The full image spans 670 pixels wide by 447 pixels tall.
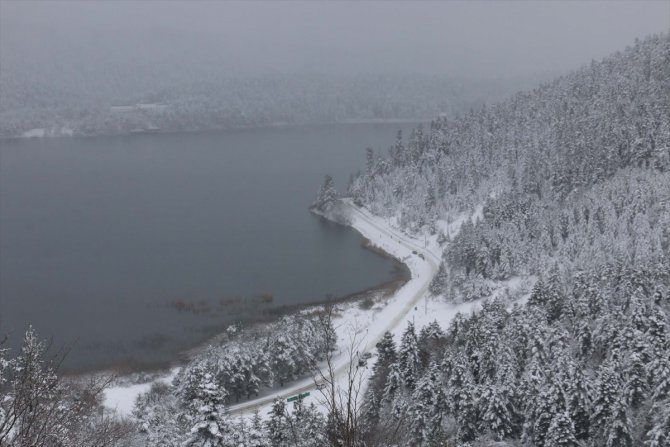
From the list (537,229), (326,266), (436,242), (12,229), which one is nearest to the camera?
(537,229)

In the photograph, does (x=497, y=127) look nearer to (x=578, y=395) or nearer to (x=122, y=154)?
(x=578, y=395)

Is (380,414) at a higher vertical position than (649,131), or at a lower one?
lower

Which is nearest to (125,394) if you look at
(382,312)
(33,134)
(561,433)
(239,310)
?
(239,310)

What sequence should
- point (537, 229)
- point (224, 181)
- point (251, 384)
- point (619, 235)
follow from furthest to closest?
1. point (224, 181)
2. point (537, 229)
3. point (619, 235)
4. point (251, 384)

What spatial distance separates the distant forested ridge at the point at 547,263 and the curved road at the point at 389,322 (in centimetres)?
249

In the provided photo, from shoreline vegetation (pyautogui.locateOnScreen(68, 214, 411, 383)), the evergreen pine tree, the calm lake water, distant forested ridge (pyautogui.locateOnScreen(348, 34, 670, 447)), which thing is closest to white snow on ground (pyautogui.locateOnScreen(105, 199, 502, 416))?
shoreline vegetation (pyautogui.locateOnScreen(68, 214, 411, 383))

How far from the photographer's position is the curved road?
124 feet

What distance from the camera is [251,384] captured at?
3900 centimetres

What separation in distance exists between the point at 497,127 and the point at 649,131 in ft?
125

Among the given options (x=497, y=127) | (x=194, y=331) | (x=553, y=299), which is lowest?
(x=194, y=331)

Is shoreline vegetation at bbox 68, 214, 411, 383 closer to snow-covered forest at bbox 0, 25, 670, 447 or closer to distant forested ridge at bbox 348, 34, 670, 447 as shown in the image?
snow-covered forest at bbox 0, 25, 670, 447

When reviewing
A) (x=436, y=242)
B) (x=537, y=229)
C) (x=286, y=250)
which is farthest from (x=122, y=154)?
(x=537, y=229)

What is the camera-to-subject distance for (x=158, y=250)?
74312mm

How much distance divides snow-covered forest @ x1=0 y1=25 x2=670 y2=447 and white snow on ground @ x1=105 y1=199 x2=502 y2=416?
1.39 meters
